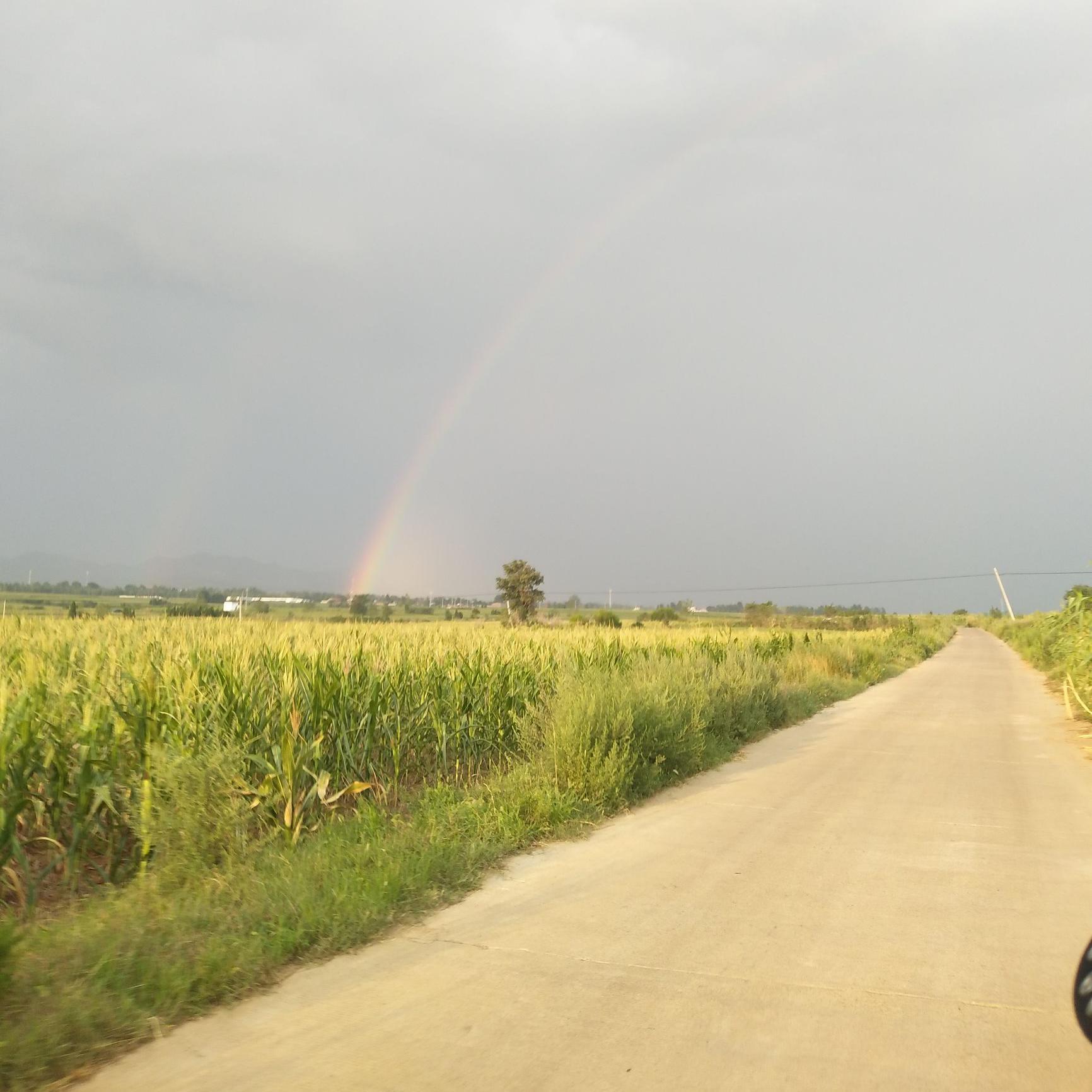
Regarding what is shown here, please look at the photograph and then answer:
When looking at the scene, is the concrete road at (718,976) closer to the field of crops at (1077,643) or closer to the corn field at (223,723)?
the corn field at (223,723)

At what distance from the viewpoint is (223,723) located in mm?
7562


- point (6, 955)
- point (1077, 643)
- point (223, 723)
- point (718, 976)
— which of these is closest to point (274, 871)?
point (223, 723)

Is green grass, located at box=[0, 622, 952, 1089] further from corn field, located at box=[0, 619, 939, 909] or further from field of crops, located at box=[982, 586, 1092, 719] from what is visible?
field of crops, located at box=[982, 586, 1092, 719]

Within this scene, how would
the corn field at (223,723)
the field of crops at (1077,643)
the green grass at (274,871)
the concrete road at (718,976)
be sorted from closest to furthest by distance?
the concrete road at (718,976), the green grass at (274,871), the corn field at (223,723), the field of crops at (1077,643)

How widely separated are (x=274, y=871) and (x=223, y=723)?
6.29 feet

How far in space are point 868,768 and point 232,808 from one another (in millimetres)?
8369

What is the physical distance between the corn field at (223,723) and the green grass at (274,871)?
0.96ft

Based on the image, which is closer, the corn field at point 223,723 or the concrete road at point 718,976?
the concrete road at point 718,976

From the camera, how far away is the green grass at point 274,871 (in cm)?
396

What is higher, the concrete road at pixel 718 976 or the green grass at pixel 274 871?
the green grass at pixel 274 871

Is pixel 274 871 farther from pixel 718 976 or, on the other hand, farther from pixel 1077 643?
pixel 1077 643

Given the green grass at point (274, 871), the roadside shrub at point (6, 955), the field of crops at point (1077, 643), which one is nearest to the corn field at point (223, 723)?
the green grass at point (274, 871)

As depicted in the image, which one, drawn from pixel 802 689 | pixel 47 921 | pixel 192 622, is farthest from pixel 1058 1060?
pixel 802 689

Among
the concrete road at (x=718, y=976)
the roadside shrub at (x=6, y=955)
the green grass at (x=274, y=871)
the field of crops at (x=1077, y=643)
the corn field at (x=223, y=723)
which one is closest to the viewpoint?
the concrete road at (x=718, y=976)
